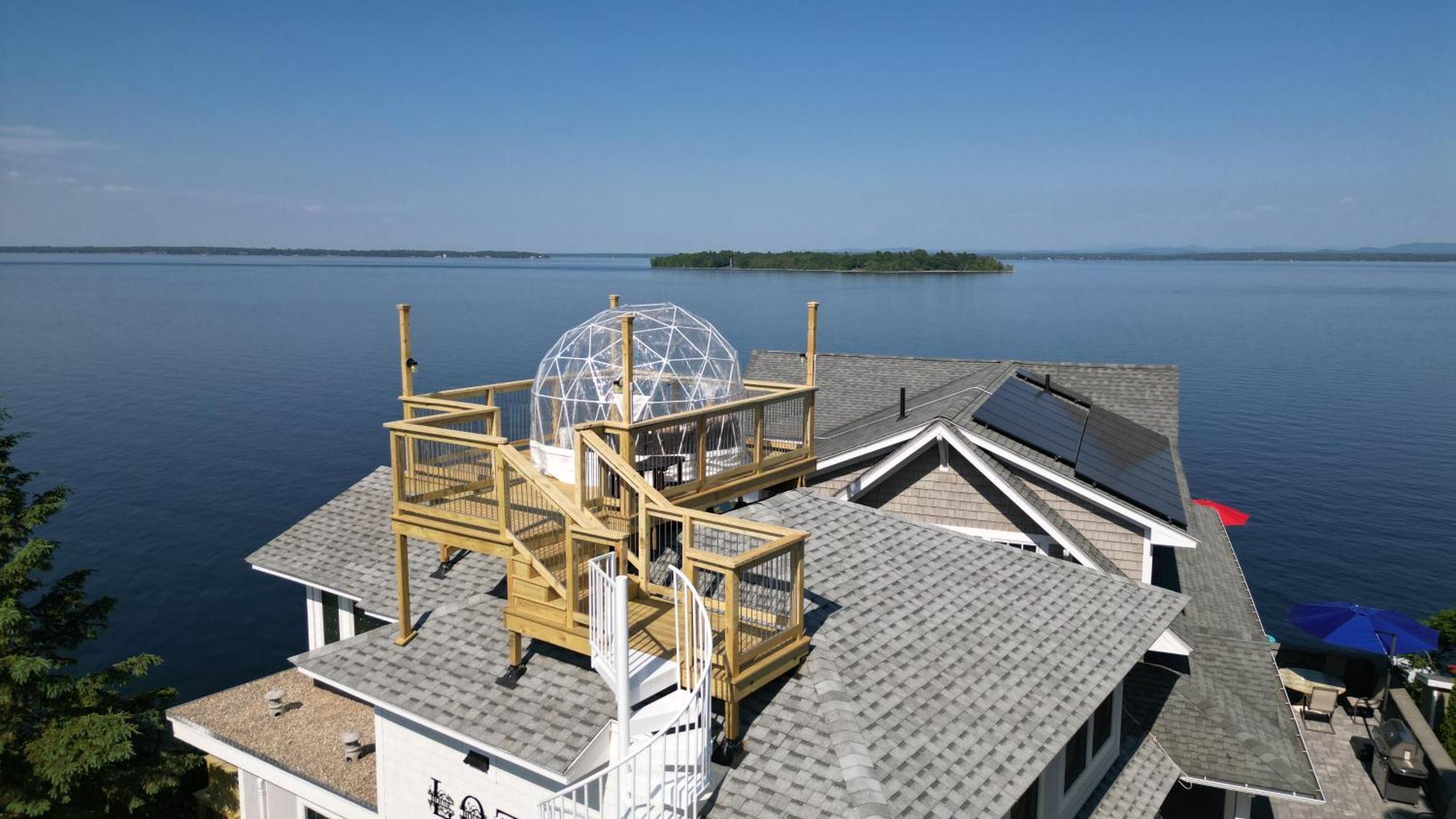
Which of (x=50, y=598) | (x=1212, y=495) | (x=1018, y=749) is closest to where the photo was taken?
(x=1018, y=749)

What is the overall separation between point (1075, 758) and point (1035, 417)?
7.88 m

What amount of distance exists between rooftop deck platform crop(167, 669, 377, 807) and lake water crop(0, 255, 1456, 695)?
1054 cm

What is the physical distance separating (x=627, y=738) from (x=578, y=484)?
3.05m

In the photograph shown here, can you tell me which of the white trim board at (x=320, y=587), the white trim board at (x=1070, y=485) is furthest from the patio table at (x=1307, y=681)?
the white trim board at (x=320, y=587)

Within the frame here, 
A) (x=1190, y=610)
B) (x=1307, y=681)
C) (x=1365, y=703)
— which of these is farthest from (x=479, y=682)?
(x=1365, y=703)

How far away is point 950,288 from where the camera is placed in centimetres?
16738

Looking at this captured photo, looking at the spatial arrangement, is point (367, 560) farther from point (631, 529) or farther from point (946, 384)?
point (946, 384)

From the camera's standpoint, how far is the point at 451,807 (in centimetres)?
1052

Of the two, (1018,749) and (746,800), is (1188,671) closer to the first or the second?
(1018,749)

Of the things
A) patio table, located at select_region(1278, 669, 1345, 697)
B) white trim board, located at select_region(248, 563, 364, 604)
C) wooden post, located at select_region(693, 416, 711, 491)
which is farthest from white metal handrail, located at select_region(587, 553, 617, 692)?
patio table, located at select_region(1278, 669, 1345, 697)

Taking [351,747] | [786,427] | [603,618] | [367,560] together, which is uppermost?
[786,427]

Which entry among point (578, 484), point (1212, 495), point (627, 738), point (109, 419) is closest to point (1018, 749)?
point (627, 738)

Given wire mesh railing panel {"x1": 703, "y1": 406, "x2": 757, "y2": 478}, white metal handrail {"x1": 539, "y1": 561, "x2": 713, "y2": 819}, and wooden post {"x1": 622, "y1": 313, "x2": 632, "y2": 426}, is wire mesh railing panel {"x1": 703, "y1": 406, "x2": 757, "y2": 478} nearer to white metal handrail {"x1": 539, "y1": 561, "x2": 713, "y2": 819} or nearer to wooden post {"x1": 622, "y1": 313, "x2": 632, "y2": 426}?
wooden post {"x1": 622, "y1": 313, "x2": 632, "y2": 426}

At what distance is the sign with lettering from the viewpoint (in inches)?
401
